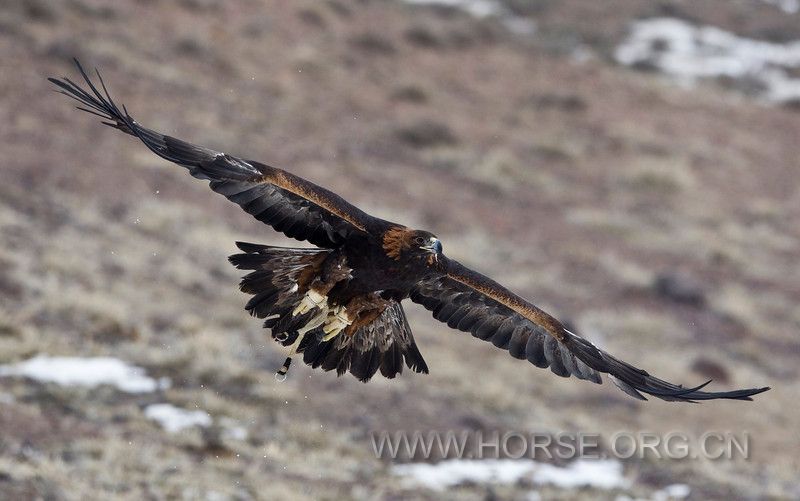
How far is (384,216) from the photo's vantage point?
21.4 metres

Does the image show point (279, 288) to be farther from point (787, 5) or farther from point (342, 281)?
point (787, 5)

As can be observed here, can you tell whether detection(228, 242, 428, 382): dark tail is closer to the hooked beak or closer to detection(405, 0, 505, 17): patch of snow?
the hooked beak

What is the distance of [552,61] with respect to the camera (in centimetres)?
3588

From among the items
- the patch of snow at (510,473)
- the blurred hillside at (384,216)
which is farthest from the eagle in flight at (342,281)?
the patch of snow at (510,473)

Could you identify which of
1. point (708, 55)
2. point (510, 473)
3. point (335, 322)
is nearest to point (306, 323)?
point (335, 322)

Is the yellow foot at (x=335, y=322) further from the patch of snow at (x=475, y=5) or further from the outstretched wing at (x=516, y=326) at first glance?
the patch of snow at (x=475, y=5)

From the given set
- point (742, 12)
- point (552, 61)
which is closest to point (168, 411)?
point (552, 61)

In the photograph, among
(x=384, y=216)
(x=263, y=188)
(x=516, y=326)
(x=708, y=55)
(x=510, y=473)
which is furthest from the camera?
(x=708, y=55)

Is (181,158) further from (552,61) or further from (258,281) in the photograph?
(552,61)

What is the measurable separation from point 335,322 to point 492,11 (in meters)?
33.8

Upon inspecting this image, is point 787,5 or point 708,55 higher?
point 787,5

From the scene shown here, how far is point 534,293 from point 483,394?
5.42 meters

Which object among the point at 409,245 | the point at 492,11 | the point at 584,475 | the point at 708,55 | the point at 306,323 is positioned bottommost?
the point at 306,323

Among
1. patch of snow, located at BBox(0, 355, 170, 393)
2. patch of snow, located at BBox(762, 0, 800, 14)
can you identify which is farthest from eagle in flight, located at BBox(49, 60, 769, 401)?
patch of snow, located at BBox(762, 0, 800, 14)
